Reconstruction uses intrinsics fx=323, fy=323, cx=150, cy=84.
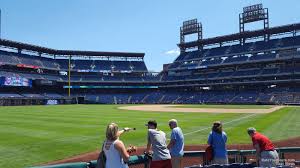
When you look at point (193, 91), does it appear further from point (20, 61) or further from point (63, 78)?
point (20, 61)

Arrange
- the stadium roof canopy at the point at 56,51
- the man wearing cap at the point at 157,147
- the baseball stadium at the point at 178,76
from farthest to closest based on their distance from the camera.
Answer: the stadium roof canopy at the point at 56,51 → the baseball stadium at the point at 178,76 → the man wearing cap at the point at 157,147

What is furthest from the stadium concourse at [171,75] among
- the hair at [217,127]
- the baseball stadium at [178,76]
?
the hair at [217,127]

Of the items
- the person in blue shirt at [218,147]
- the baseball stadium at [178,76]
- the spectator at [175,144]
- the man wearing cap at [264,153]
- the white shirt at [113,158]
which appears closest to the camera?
the white shirt at [113,158]

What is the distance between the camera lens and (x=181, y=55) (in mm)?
112750

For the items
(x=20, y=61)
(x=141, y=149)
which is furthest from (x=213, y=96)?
(x=141, y=149)

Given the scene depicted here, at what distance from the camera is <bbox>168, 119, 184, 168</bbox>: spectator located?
8.18m

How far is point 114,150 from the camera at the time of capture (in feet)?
19.4

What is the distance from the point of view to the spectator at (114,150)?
230 inches

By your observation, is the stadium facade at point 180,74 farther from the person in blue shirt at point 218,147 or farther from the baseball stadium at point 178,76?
the person in blue shirt at point 218,147

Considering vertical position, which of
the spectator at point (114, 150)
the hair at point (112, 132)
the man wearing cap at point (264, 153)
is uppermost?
the hair at point (112, 132)

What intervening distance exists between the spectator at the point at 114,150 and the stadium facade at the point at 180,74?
74.3 metres

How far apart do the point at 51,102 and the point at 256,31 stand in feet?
195

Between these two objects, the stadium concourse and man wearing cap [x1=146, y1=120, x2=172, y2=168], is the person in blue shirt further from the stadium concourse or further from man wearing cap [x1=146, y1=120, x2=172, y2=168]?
the stadium concourse

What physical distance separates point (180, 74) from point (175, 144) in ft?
326
